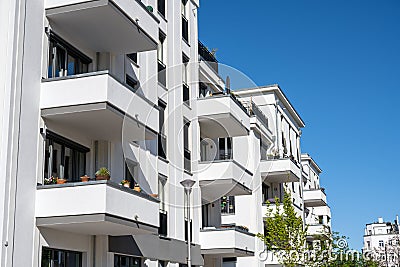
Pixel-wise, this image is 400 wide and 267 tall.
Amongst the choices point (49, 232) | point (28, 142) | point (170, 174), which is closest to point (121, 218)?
point (49, 232)

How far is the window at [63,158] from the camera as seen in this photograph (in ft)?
57.8

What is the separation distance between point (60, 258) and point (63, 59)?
5472 millimetres

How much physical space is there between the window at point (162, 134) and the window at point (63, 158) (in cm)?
532

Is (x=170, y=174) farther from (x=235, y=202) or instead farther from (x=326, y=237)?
(x=326, y=237)

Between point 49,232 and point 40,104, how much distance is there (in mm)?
3261

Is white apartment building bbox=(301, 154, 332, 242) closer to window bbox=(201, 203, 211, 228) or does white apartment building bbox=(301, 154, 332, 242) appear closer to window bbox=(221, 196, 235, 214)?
window bbox=(221, 196, 235, 214)

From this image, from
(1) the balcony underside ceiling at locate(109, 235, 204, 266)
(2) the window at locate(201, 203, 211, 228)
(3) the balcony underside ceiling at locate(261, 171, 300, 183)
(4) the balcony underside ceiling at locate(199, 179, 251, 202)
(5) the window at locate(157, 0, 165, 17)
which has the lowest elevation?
(1) the balcony underside ceiling at locate(109, 235, 204, 266)

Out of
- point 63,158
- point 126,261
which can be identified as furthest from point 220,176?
point 63,158

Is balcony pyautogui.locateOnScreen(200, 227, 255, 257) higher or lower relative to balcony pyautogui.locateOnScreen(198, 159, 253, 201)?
lower

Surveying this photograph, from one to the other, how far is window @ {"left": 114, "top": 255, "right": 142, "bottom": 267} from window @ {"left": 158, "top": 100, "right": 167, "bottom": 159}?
435 cm

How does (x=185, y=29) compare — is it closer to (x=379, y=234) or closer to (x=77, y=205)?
(x=77, y=205)

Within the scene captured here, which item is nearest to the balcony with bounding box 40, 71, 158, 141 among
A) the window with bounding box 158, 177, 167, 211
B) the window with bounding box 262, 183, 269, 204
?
the window with bounding box 158, 177, 167, 211

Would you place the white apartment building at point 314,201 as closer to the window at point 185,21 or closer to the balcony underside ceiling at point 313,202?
the balcony underside ceiling at point 313,202

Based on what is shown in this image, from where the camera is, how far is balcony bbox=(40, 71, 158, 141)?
17.2 m
